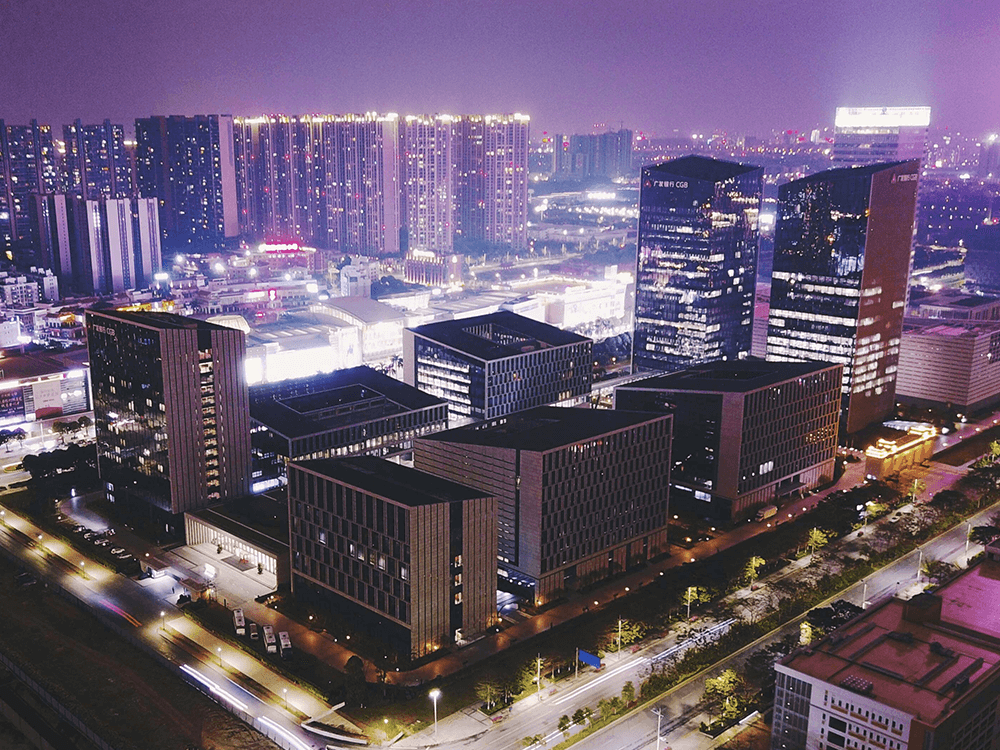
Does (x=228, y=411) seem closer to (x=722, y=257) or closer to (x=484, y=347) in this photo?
(x=484, y=347)

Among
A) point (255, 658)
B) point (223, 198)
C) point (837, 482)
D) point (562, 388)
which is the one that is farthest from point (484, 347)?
point (223, 198)

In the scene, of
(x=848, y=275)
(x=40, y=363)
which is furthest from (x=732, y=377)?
(x=40, y=363)

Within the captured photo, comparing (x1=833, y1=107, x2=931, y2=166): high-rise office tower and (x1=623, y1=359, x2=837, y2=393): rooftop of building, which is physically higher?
(x1=833, y1=107, x2=931, y2=166): high-rise office tower

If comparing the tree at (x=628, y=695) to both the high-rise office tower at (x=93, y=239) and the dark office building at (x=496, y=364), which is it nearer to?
the dark office building at (x=496, y=364)

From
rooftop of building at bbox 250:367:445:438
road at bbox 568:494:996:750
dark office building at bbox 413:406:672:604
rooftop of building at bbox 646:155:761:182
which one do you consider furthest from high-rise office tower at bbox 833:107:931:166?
dark office building at bbox 413:406:672:604

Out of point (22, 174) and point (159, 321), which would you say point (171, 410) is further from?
point (22, 174)

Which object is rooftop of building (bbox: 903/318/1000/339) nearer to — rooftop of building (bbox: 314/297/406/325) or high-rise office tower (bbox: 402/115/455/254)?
rooftop of building (bbox: 314/297/406/325)

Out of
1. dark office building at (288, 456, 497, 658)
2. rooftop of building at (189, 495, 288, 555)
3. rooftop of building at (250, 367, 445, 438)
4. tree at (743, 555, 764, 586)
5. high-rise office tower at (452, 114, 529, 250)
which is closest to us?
dark office building at (288, 456, 497, 658)
